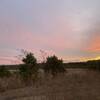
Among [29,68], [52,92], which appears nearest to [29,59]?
[29,68]

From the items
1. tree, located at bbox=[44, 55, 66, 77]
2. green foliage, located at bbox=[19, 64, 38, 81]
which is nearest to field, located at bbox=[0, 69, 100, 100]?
green foliage, located at bbox=[19, 64, 38, 81]

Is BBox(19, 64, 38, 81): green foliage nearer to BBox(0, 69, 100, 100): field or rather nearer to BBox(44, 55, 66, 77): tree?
BBox(0, 69, 100, 100): field

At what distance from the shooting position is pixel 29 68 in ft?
84.9

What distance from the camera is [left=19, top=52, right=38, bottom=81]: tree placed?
23545mm

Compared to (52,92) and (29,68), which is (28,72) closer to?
(29,68)

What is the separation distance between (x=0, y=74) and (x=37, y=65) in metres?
5.61

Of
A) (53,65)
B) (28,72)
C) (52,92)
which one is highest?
(53,65)

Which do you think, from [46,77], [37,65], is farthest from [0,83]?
[37,65]

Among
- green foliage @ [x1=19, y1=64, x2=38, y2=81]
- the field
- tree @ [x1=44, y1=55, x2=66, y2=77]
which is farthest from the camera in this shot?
tree @ [x1=44, y1=55, x2=66, y2=77]

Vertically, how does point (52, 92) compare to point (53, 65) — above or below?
below

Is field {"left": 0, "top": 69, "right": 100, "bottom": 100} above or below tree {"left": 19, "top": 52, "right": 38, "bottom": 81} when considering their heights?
below

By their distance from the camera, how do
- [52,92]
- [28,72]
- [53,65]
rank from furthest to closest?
[53,65]
[28,72]
[52,92]

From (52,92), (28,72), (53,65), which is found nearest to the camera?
(52,92)

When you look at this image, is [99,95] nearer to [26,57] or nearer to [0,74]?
[26,57]
